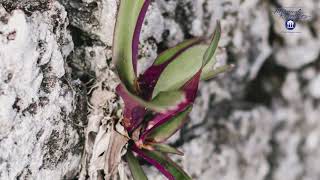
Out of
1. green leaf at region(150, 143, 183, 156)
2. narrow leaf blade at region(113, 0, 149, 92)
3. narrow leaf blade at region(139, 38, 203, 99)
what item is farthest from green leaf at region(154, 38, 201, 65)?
green leaf at region(150, 143, 183, 156)

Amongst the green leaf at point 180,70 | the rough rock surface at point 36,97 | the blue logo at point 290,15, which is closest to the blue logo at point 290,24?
the blue logo at point 290,15

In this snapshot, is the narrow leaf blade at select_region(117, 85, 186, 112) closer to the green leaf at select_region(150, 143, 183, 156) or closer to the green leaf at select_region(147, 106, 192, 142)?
the green leaf at select_region(147, 106, 192, 142)

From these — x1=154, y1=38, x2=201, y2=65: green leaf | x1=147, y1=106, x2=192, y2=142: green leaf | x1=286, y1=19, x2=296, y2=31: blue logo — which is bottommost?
x1=147, y1=106, x2=192, y2=142: green leaf

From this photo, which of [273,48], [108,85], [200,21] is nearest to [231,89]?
[273,48]

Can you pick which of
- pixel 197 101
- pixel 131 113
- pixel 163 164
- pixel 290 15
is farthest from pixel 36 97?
pixel 290 15

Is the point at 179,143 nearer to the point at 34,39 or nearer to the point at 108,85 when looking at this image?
the point at 108,85

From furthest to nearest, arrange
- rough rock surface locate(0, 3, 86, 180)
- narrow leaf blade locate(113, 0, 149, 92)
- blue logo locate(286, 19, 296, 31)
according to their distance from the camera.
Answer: blue logo locate(286, 19, 296, 31) → narrow leaf blade locate(113, 0, 149, 92) → rough rock surface locate(0, 3, 86, 180)
